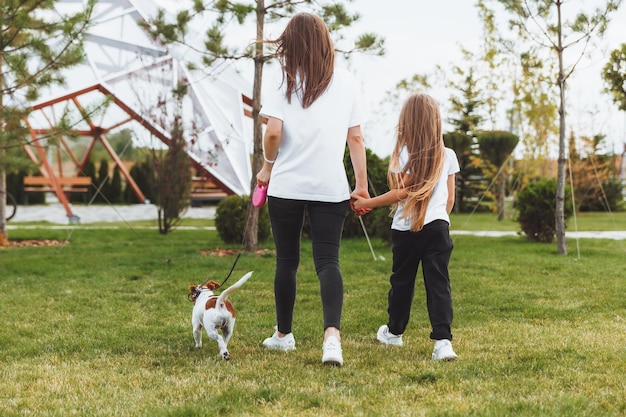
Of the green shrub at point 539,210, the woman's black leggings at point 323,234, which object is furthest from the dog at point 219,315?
the green shrub at point 539,210

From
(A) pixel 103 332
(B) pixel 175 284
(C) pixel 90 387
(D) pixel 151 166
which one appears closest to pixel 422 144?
(C) pixel 90 387

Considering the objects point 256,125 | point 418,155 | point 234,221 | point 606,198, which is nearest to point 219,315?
point 418,155

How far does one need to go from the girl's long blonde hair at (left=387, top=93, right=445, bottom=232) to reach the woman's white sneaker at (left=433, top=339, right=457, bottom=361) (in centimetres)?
56

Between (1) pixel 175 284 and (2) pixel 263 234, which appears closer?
(1) pixel 175 284

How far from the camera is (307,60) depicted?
3334mm

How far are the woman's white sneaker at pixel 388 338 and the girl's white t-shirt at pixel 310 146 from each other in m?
0.93

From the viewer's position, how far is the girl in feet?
11.5

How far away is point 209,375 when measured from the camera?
312 centimetres

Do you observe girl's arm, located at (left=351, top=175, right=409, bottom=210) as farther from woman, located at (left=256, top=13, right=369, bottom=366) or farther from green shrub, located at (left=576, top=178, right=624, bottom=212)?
green shrub, located at (left=576, top=178, right=624, bottom=212)

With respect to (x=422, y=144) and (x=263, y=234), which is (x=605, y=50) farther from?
(x=422, y=144)

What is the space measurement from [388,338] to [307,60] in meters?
1.56

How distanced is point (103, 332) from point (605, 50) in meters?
6.83

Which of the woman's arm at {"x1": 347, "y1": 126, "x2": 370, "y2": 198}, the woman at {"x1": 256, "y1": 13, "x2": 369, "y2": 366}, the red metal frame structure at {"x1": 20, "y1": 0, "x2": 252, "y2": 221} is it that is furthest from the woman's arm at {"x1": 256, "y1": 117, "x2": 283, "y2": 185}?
the red metal frame structure at {"x1": 20, "y1": 0, "x2": 252, "y2": 221}

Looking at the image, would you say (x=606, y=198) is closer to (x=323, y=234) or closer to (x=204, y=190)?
(x=204, y=190)
